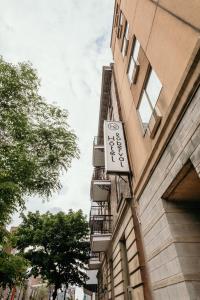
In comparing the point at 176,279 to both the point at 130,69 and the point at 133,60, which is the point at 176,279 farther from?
the point at 130,69

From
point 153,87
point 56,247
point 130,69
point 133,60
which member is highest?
point 130,69

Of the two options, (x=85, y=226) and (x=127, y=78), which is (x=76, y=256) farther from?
(x=127, y=78)

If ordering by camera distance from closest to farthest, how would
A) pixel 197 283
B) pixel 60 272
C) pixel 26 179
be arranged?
pixel 197 283, pixel 26 179, pixel 60 272

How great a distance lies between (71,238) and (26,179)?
14.2 m

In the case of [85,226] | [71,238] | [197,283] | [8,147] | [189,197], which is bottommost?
[197,283]

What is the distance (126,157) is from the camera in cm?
812

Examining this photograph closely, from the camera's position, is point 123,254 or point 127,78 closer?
point 123,254

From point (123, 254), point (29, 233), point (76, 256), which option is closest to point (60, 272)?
point (76, 256)

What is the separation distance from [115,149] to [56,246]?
16.0 m

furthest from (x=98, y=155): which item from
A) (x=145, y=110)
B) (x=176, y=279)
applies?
(x=176, y=279)

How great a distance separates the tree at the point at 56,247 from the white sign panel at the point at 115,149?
15008 mm

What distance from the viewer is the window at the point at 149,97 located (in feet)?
19.4

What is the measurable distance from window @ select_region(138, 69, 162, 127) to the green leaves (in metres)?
17.3

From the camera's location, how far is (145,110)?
679 centimetres
